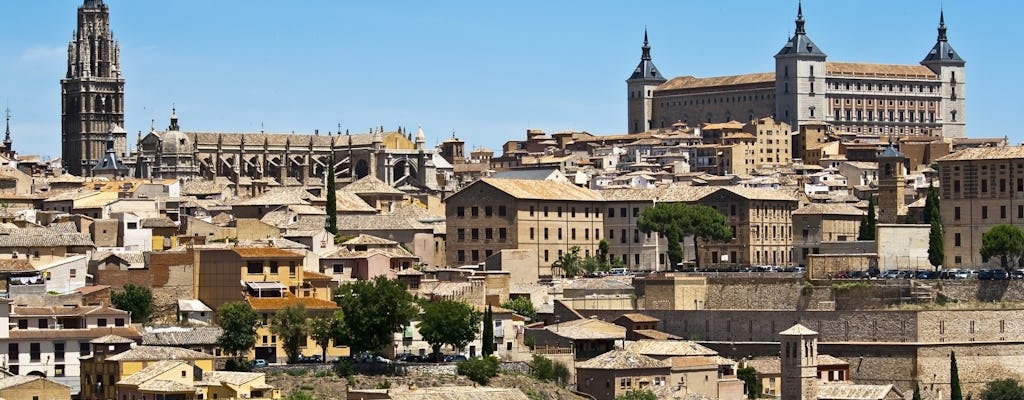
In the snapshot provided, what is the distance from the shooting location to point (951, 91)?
193 meters

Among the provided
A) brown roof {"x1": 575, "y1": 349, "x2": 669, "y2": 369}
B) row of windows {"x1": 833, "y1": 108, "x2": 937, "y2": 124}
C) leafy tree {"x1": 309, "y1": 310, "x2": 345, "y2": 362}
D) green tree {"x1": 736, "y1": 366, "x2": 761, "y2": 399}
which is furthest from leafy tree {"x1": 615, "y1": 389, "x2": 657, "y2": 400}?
row of windows {"x1": 833, "y1": 108, "x2": 937, "y2": 124}

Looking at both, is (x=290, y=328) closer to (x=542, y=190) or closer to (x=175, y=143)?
(x=542, y=190)

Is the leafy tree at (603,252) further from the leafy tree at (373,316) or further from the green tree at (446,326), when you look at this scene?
the leafy tree at (373,316)

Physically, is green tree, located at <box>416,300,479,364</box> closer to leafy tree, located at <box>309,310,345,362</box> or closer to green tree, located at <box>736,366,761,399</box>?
leafy tree, located at <box>309,310,345,362</box>

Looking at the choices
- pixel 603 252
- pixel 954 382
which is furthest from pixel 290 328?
pixel 603 252

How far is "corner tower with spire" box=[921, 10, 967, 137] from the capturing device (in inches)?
7569

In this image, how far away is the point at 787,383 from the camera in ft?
Result: 243

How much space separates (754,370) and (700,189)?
3026 cm

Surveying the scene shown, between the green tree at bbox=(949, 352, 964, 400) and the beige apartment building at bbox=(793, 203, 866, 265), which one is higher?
the beige apartment building at bbox=(793, 203, 866, 265)

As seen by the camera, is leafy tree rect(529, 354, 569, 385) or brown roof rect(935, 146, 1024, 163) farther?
brown roof rect(935, 146, 1024, 163)

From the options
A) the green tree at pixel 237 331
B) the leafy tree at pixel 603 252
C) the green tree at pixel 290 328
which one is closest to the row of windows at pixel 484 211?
the leafy tree at pixel 603 252

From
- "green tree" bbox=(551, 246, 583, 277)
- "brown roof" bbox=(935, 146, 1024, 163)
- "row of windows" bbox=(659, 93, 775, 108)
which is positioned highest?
"row of windows" bbox=(659, 93, 775, 108)

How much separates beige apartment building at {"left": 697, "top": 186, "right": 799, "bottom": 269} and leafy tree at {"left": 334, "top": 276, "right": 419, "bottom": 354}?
31.0m

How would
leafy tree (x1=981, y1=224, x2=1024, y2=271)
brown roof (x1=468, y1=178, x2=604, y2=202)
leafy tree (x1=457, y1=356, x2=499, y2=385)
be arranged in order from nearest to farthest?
1. leafy tree (x1=457, y1=356, x2=499, y2=385)
2. leafy tree (x1=981, y1=224, x2=1024, y2=271)
3. brown roof (x1=468, y1=178, x2=604, y2=202)
